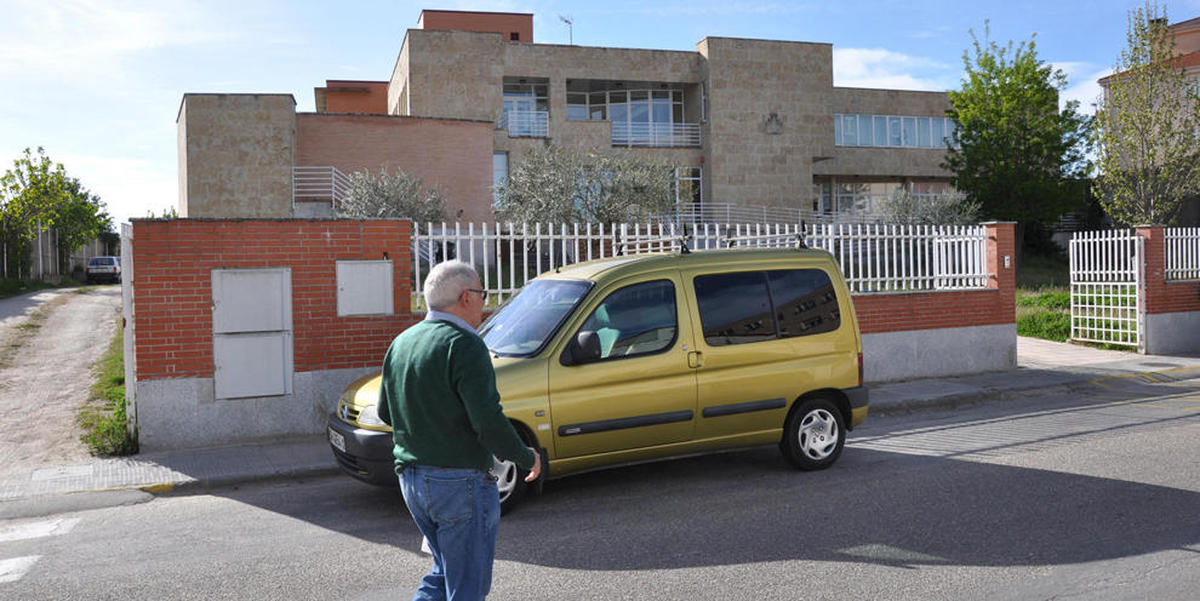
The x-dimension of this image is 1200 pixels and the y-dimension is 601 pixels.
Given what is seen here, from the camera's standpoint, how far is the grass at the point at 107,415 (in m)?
8.49

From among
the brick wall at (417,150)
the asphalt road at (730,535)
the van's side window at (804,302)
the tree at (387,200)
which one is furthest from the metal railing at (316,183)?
the van's side window at (804,302)

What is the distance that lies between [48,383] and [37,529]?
760 cm

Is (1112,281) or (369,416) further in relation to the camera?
(1112,281)

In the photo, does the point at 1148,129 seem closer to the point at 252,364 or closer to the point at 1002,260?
the point at 1002,260

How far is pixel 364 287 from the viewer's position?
934 cm

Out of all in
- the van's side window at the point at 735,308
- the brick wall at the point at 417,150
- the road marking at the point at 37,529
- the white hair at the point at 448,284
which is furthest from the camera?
the brick wall at the point at 417,150

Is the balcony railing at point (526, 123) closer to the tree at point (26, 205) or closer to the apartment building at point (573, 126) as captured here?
the apartment building at point (573, 126)

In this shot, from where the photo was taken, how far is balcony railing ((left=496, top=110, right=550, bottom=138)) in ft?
119

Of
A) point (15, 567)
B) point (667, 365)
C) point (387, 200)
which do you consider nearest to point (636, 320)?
point (667, 365)

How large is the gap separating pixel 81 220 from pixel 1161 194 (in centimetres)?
5090

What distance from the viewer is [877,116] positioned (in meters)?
44.4

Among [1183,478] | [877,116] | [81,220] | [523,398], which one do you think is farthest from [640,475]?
[81,220]

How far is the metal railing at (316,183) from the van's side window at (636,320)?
81.7ft

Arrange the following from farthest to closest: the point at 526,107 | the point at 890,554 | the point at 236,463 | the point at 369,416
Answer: the point at 526,107 < the point at 236,463 < the point at 369,416 < the point at 890,554
